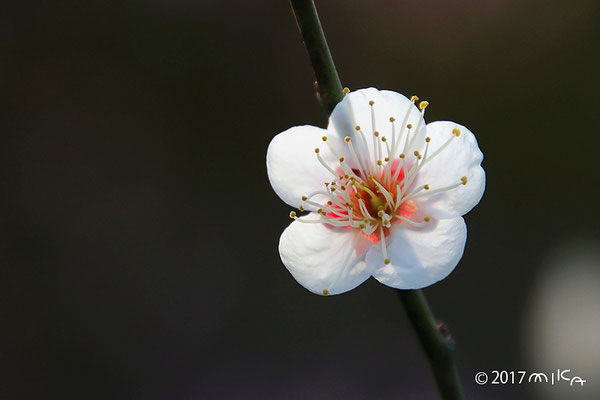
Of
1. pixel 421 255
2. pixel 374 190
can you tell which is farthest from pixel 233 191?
pixel 421 255

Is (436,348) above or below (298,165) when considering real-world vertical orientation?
below

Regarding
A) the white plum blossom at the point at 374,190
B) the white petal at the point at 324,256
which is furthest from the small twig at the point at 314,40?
the white petal at the point at 324,256

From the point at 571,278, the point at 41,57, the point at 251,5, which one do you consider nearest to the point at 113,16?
the point at 41,57

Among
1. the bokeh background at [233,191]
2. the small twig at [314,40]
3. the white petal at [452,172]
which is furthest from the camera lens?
the bokeh background at [233,191]

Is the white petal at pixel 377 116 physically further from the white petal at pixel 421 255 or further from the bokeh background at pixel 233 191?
the bokeh background at pixel 233 191

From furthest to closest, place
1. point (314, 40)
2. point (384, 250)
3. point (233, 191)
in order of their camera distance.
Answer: point (233, 191)
point (384, 250)
point (314, 40)

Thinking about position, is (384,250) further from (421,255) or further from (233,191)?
(233,191)

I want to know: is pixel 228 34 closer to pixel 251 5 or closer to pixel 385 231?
pixel 251 5
